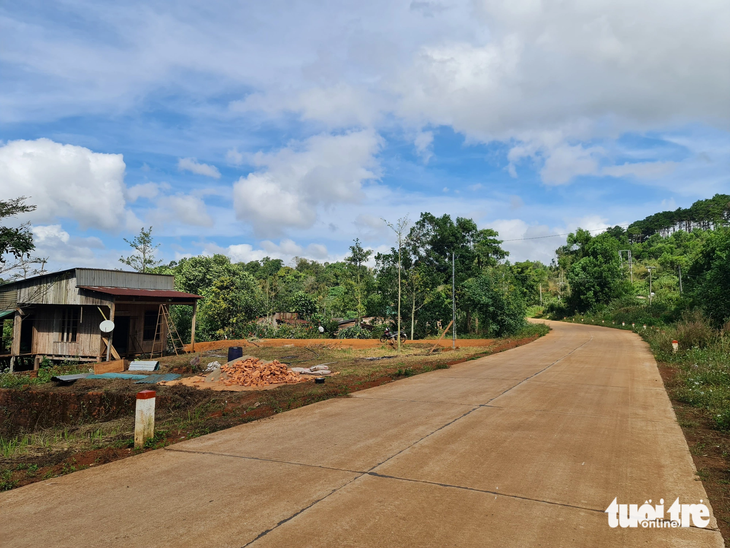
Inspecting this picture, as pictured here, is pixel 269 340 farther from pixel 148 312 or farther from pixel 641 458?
pixel 641 458

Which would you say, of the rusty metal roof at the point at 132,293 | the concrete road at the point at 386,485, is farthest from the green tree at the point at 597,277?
the concrete road at the point at 386,485

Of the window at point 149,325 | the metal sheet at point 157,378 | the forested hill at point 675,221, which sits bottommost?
the metal sheet at point 157,378

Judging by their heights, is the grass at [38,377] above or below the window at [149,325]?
below

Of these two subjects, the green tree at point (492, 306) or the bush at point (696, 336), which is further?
the green tree at point (492, 306)

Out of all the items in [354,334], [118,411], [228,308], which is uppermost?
[228,308]

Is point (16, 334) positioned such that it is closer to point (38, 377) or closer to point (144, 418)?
point (38, 377)

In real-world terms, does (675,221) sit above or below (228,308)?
above

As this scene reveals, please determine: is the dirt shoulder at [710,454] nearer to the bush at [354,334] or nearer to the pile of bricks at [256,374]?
the pile of bricks at [256,374]

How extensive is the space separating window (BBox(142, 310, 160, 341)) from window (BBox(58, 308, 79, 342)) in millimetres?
3320

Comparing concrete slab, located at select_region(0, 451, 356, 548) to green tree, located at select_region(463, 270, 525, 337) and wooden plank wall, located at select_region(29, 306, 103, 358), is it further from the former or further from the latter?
green tree, located at select_region(463, 270, 525, 337)

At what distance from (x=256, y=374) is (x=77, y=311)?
1429 cm

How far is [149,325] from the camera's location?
85.5ft

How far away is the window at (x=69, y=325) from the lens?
23266mm

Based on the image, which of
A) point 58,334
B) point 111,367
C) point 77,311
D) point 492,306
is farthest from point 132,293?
point 492,306
